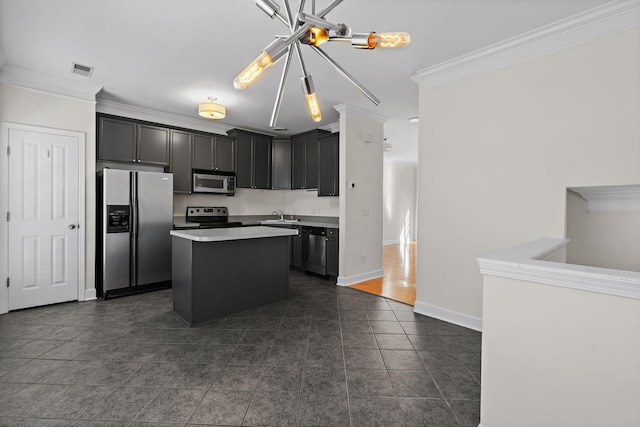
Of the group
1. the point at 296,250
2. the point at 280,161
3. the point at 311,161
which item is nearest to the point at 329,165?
the point at 311,161

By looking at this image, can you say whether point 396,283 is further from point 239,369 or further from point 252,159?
point 252,159

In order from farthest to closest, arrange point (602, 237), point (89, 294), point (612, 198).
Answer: point (89, 294) < point (602, 237) < point (612, 198)

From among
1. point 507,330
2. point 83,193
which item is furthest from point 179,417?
point 83,193

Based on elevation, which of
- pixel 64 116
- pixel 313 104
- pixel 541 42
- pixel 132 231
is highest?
pixel 541 42

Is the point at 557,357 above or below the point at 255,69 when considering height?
below

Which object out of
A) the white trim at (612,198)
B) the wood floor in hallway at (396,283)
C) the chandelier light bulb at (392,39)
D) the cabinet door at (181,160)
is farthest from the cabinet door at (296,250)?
the chandelier light bulb at (392,39)

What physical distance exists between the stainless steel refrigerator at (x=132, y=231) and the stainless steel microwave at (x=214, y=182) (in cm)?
61

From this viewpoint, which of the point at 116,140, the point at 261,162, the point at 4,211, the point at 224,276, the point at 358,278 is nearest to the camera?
the point at 224,276

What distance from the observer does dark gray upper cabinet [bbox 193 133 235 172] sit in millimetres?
4703

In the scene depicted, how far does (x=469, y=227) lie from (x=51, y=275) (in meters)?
4.68

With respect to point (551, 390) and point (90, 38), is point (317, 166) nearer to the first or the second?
point (90, 38)

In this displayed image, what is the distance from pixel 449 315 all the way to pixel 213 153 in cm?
421

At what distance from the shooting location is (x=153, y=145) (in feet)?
14.0

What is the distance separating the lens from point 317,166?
496 centimetres
